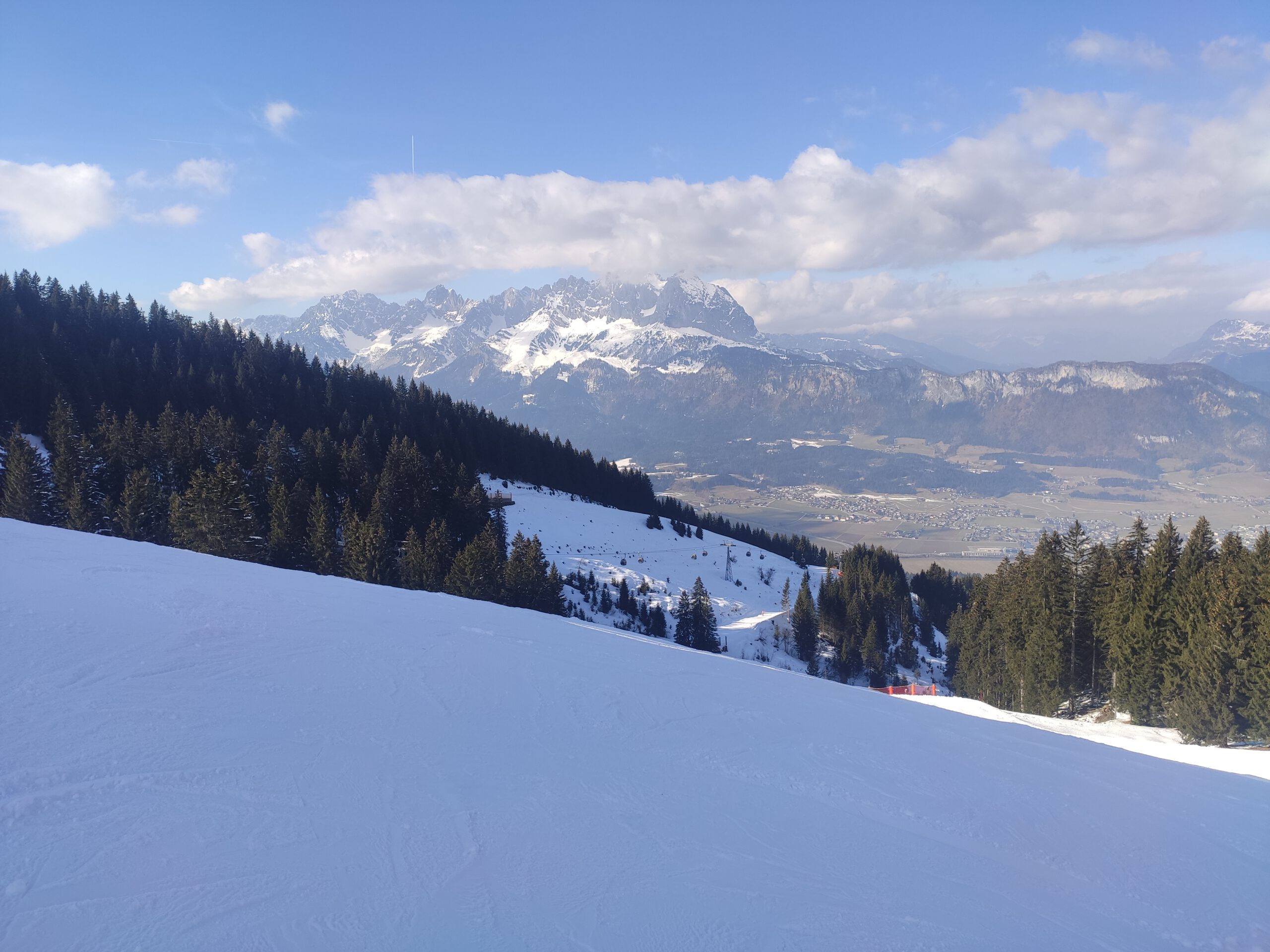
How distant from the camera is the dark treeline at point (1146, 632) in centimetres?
2347

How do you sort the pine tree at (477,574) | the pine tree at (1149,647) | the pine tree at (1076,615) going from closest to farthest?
the pine tree at (1149,647)
the pine tree at (1076,615)
the pine tree at (477,574)

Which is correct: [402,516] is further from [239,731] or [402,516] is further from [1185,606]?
[1185,606]

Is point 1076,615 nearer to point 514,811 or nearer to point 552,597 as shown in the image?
point 552,597

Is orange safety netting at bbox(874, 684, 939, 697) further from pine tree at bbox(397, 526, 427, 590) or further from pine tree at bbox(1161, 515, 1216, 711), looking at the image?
pine tree at bbox(397, 526, 427, 590)

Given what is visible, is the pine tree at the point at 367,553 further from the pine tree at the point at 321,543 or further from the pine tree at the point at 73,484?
the pine tree at the point at 73,484

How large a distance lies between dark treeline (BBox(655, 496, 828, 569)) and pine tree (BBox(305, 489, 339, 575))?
64.1 meters

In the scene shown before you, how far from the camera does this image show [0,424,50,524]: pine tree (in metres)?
37.3

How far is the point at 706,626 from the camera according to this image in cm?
5328

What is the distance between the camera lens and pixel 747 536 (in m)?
116

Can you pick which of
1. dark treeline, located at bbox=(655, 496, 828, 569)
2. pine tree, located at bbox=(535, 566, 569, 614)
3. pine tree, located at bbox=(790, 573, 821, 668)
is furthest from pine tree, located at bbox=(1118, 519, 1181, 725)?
dark treeline, located at bbox=(655, 496, 828, 569)

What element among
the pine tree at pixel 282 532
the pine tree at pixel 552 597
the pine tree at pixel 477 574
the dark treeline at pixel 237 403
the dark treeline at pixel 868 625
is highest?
the dark treeline at pixel 237 403

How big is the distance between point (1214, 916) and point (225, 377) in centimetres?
9000

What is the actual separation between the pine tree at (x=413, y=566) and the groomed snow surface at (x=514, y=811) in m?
25.0

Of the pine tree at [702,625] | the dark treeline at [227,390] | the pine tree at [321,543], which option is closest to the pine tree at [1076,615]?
the pine tree at [702,625]
